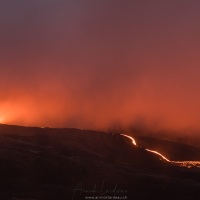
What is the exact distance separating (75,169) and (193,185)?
44.7 ft

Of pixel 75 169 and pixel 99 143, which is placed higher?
pixel 99 143

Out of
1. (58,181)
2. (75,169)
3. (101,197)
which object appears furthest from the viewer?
(75,169)

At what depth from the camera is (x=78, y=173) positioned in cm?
4200

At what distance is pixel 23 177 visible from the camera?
37.5m

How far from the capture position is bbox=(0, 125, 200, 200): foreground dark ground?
34319 millimetres

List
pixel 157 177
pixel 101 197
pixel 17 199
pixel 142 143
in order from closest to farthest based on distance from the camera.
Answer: pixel 17 199
pixel 101 197
pixel 157 177
pixel 142 143

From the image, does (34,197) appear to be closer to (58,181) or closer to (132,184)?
(58,181)

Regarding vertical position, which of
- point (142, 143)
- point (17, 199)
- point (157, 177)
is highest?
point (142, 143)

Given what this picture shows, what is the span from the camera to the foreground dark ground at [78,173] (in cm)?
3432

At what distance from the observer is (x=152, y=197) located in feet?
117

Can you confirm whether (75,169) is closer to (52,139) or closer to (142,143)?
(52,139)

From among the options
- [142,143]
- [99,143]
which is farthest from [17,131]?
[142,143]

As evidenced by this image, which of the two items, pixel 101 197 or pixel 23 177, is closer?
pixel 101 197

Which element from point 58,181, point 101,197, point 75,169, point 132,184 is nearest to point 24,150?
point 75,169
